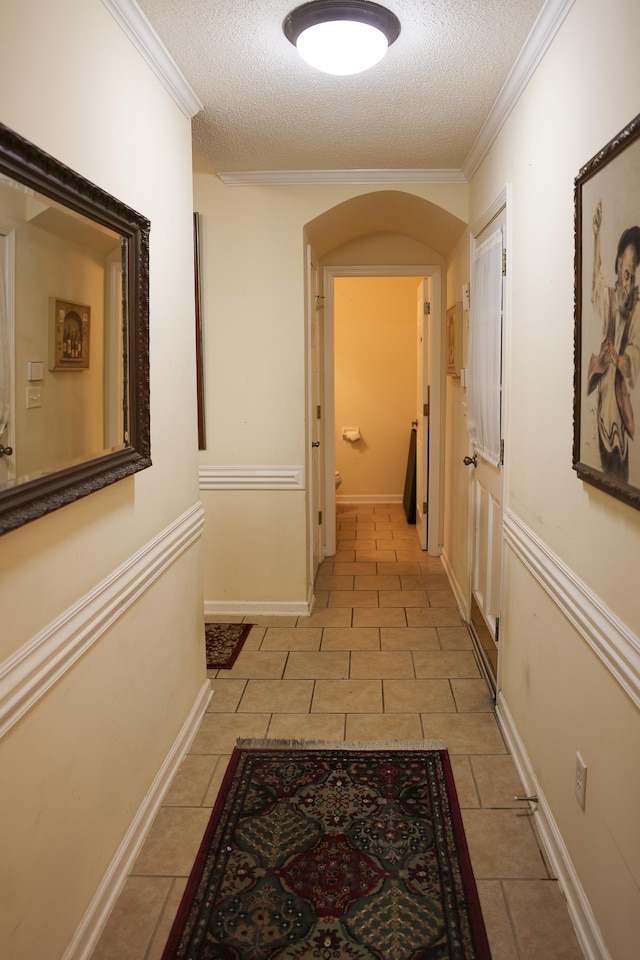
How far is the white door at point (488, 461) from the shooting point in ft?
10.1

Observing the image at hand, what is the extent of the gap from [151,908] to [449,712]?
1.49 metres

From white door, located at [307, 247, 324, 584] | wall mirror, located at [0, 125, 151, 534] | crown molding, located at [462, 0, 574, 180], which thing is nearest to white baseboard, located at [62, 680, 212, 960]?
wall mirror, located at [0, 125, 151, 534]

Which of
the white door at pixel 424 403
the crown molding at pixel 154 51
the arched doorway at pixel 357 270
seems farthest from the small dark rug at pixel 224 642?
the crown molding at pixel 154 51

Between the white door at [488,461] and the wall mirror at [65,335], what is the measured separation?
1.51 meters

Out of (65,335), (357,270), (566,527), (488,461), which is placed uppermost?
(357,270)

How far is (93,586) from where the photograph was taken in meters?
1.87

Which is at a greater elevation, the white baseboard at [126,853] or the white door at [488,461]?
the white door at [488,461]

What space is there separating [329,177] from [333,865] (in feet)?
10.7

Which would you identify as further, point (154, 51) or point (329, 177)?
point (329, 177)

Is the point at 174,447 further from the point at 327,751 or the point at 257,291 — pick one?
the point at 257,291

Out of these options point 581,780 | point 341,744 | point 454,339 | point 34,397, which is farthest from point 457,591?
point 34,397

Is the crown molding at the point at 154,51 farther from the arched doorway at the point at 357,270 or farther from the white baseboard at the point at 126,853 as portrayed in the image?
the white baseboard at the point at 126,853

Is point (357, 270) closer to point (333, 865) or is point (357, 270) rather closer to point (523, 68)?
point (523, 68)

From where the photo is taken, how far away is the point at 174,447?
2.66 meters
